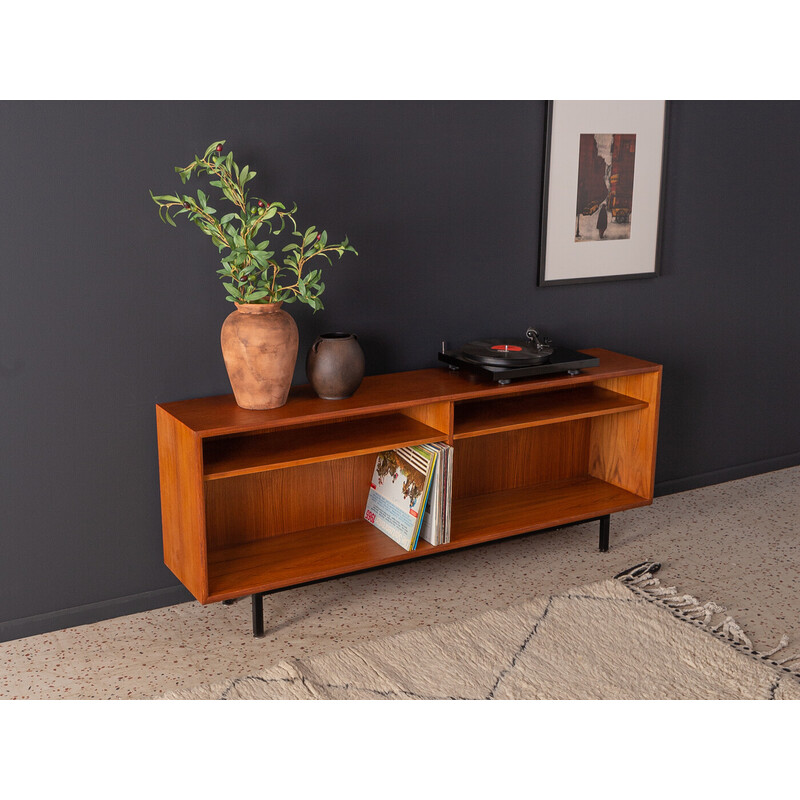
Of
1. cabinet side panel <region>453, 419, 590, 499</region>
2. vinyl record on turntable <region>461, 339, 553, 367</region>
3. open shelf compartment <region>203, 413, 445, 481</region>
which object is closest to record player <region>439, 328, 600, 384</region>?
vinyl record on turntable <region>461, 339, 553, 367</region>

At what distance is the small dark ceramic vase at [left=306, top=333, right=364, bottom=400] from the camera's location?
2643 millimetres

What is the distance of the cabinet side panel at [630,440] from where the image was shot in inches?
126

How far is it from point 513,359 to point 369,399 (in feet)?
1.65

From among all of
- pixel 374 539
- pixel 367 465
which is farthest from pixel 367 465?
pixel 374 539

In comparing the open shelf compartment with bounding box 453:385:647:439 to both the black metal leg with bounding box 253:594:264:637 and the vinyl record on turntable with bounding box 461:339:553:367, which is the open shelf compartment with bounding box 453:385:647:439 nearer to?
the vinyl record on turntable with bounding box 461:339:553:367

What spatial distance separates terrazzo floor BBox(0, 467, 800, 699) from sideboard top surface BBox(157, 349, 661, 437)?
25.1 inches

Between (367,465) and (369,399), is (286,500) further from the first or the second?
(369,399)

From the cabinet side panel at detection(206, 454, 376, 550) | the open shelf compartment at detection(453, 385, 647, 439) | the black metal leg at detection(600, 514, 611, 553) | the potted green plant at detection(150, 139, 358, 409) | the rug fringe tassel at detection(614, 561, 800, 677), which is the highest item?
the potted green plant at detection(150, 139, 358, 409)

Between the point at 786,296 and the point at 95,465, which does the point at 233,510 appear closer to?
the point at 95,465

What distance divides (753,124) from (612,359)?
123cm

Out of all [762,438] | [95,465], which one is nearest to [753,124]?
[762,438]

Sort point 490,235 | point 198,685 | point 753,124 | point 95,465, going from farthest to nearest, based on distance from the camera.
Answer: point 753,124, point 490,235, point 95,465, point 198,685

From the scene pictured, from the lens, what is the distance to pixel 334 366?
Result: 2.64 metres

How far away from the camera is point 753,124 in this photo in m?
3.62
